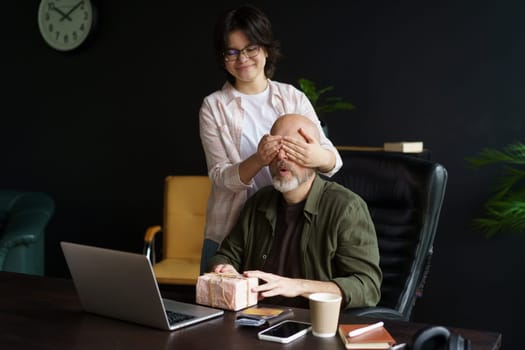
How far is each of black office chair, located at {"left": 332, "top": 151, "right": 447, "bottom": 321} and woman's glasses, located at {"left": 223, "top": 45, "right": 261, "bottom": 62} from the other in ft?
1.84

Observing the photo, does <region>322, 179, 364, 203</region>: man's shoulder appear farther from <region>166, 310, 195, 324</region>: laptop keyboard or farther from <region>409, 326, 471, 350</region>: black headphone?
<region>409, 326, 471, 350</region>: black headphone

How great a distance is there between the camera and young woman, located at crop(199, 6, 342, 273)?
8.18 ft

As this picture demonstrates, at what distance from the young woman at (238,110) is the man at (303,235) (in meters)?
0.11

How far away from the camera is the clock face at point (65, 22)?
5.14 m

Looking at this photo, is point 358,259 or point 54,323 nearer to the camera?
point 54,323

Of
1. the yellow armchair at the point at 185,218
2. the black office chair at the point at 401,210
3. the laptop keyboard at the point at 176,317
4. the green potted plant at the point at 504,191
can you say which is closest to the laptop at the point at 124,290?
the laptop keyboard at the point at 176,317

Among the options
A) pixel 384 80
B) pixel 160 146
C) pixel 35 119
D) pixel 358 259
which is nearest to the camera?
pixel 358 259

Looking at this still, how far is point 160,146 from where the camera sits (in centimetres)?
506

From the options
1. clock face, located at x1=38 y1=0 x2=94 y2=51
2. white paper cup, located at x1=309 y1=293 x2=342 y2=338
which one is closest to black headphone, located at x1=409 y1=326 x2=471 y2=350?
white paper cup, located at x1=309 y1=293 x2=342 y2=338

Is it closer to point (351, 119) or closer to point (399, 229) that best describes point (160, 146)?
point (351, 119)

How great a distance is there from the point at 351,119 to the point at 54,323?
112 inches

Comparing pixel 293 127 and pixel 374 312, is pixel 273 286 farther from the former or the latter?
pixel 293 127

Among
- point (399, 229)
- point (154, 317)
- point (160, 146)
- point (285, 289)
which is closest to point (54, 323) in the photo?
point (154, 317)

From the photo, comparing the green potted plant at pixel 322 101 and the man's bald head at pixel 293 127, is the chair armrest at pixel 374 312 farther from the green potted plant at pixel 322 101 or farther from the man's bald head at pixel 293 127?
the green potted plant at pixel 322 101
